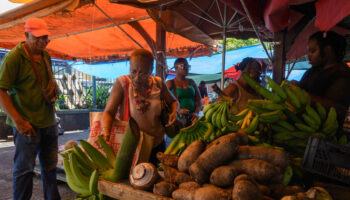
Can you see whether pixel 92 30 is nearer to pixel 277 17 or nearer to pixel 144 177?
pixel 277 17

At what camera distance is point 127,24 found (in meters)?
6.29

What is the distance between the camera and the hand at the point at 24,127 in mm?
2408

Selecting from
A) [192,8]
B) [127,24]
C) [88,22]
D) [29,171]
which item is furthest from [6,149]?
[192,8]

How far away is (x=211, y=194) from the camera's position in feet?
3.66

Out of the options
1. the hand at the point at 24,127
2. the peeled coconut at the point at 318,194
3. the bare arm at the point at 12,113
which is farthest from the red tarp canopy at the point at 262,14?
the hand at the point at 24,127

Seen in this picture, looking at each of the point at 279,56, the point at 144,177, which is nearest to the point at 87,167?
the point at 144,177

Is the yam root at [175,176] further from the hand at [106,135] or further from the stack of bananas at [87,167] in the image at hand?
the hand at [106,135]

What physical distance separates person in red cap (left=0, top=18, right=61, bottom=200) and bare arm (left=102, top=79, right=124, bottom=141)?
95cm

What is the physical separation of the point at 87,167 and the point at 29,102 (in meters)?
1.35

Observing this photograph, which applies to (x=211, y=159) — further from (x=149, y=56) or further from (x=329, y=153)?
(x=149, y=56)

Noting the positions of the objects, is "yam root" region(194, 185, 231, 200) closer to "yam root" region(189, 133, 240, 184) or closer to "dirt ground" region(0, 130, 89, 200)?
"yam root" region(189, 133, 240, 184)

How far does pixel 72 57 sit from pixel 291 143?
983 cm

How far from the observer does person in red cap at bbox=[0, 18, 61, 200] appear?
2430 millimetres

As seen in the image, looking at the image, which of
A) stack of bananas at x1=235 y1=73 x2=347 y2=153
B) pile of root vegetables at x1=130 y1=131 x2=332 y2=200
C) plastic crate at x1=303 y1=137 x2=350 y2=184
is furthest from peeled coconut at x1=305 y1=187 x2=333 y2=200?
stack of bananas at x1=235 y1=73 x2=347 y2=153
